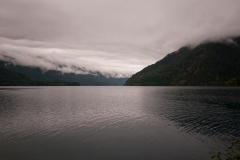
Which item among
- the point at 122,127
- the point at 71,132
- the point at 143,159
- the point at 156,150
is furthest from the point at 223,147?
the point at 71,132

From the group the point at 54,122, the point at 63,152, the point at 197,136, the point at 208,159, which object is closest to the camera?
the point at 208,159

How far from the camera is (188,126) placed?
4550cm

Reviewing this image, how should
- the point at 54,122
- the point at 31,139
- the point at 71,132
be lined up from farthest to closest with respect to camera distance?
1. the point at 54,122
2. the point at 71,132
3. the point at 31,139

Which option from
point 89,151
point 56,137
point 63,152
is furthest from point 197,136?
point 56,137

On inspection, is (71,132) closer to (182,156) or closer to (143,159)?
(143,159)

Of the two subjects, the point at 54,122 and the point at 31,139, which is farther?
the point at 54,122

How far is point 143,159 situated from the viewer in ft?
84.2

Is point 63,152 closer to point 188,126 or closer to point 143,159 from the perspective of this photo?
point 143,159

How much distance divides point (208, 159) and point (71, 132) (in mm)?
30070

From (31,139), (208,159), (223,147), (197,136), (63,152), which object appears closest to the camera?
(208,159)

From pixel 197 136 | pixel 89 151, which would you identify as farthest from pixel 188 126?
pixel 89 151

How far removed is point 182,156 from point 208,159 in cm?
396

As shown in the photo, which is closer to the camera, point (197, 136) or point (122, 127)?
point (197, 136)

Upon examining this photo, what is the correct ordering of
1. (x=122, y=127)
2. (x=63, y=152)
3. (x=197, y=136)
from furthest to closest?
(x=122, y=127), (x=197, y=136), (x=63, y=152)
